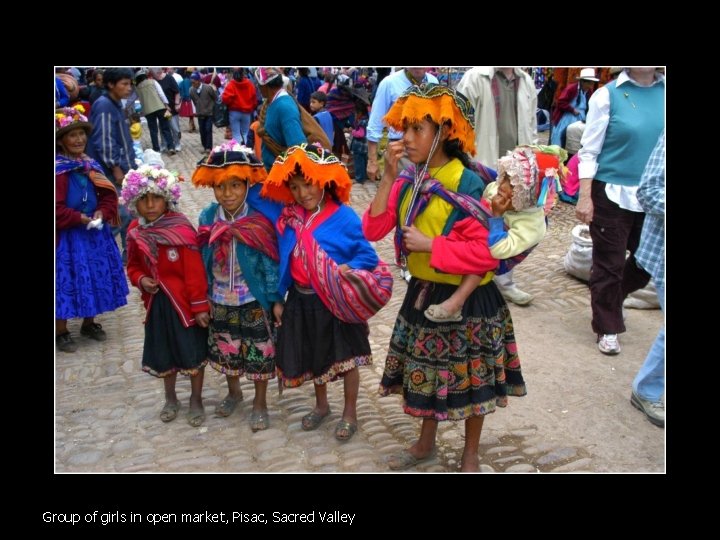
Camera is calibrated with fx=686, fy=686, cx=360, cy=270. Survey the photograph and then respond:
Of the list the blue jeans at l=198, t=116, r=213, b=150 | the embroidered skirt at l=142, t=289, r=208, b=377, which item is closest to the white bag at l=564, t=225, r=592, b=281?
the embroidered skirt at l=142, t=289, r=208, b=377

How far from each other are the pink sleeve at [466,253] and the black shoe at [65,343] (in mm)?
3761

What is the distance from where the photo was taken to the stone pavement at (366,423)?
4055mm

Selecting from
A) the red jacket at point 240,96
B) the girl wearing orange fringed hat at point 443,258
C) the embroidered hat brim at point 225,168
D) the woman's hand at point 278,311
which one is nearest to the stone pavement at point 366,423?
the girl wearing orange fringed hat at point 443,258

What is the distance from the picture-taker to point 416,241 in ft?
10.9

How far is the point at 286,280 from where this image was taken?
13.4ft

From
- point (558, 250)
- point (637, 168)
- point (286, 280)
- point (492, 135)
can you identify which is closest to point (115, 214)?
point (286, 280)

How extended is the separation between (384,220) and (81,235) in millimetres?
3201

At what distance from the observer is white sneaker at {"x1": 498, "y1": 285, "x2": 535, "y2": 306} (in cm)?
643

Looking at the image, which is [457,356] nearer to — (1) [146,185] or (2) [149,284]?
(2) [149,284]

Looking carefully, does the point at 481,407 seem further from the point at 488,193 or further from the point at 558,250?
the point at 558,250

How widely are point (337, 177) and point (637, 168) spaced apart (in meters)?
2.52

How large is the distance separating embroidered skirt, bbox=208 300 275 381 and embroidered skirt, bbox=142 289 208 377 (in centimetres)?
12

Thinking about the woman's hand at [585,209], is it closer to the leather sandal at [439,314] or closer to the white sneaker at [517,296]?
the white sneaker at [517,296]

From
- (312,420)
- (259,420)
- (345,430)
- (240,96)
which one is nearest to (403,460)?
(345,430)
